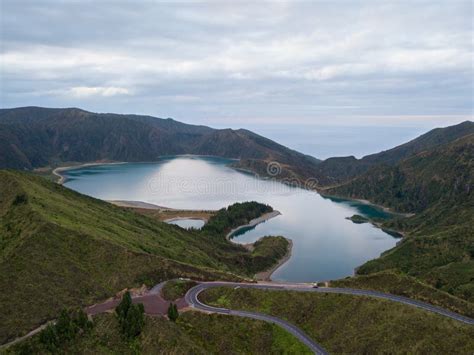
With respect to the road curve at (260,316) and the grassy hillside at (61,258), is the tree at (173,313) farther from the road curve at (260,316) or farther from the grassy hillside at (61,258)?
the grassy hillside at (61,258)

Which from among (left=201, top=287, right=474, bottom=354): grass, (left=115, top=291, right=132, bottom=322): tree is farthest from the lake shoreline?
(left=115, top=291, right=132, bottom=322): tree

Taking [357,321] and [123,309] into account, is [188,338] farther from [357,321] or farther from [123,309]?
[357,321]

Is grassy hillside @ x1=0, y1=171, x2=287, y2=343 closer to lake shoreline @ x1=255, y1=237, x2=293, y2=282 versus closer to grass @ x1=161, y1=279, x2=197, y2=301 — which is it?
grass @ x1=161, y1=279, x2=197, y2=301

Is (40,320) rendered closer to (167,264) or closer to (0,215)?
(167,264)

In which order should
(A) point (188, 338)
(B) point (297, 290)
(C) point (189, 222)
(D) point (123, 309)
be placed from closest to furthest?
(A) point (188, 338) < (D) point (123, 309) < (B) point (297, 290) < (C) point (189, 222)

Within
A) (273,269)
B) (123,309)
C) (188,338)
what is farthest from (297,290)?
(273,269)
